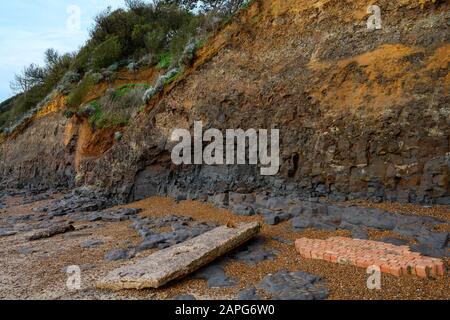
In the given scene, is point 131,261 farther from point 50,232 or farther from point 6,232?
point 6,232

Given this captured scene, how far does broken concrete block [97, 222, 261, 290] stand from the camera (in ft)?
13.8

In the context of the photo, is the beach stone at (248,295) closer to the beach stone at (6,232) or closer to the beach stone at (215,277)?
the beach stone at (215,277)

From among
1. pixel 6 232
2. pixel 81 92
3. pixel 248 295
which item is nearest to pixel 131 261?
pixel 248 295

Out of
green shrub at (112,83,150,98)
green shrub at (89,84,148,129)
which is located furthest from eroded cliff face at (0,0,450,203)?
green shrub at (112,83,150,98)

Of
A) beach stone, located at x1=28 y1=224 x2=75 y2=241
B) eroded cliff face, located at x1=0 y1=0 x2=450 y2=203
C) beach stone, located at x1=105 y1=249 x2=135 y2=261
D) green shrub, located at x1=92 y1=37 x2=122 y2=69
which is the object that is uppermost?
green shrub, located at x1=92 y1=37 x2=122 y2=69

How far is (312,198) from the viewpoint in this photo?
776 cm

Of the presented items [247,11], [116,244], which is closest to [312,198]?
[116,244]

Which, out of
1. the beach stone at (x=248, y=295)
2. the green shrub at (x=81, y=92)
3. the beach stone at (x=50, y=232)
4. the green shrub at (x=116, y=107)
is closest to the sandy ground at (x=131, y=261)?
the beach stone at (x=248, y=295)

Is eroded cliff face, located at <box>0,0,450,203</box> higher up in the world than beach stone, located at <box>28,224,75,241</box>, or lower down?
higher up

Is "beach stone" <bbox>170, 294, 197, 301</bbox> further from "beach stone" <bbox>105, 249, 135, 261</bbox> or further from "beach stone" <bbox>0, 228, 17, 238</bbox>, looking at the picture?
"beach stone" <bbox>0, 228, 17, 238</bbox>

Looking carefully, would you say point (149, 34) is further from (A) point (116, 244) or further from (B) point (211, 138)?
(A) point (116, 244)

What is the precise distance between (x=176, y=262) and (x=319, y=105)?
5.08 metres

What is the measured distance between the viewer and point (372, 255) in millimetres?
4543

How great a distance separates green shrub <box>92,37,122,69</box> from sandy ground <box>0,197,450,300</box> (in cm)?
1145
